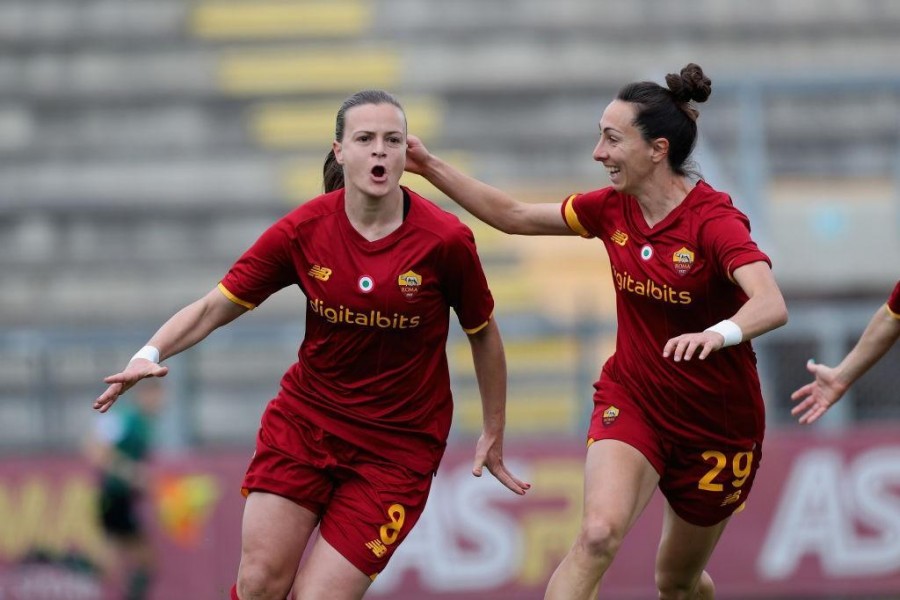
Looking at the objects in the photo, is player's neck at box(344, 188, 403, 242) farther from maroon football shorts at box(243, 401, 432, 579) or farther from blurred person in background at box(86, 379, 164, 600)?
blurred person in background at box(86, 379, 164, 600)

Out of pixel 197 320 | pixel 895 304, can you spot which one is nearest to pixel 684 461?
pixel 895 304

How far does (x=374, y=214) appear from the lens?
19.1ft

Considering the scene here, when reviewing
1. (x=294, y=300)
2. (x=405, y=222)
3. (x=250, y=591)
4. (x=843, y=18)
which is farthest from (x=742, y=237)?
(x=843, y=18)

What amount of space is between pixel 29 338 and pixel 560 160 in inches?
223

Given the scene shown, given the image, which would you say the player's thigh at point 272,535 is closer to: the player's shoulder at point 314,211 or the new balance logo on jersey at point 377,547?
the new balance logo on jersey at point 377,547

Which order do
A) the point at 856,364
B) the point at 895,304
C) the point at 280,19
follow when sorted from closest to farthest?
the point at 895,304 → the point at 856,364 → the point at 280,19

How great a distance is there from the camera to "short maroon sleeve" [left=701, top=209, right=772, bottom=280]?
559cm

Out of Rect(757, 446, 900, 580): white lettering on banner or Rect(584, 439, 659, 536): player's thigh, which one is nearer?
Rect(584, 439, 659, 536): player's thigh

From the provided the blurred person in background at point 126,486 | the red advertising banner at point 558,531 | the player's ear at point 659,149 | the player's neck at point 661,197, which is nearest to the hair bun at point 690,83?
the player's ear at point 659,149

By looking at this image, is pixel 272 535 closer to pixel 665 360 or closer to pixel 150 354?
pixel 150 354

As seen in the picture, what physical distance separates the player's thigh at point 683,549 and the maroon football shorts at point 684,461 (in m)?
0.05

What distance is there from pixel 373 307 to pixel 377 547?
92cm

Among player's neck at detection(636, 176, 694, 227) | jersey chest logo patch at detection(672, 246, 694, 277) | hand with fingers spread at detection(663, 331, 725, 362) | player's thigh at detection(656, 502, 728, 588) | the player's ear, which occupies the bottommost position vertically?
player's thigh at detection(656, 502, 728, 588)

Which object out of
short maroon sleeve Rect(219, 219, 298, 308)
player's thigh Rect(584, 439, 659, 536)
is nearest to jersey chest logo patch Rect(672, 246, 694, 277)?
player's thigh Rect(584, 439, 659, 536)
